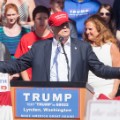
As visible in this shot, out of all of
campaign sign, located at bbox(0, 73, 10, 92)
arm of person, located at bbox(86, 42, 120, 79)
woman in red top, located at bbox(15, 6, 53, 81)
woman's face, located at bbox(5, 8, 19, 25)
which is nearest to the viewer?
arm of person, located at bbox(86, 42, 120, 79)

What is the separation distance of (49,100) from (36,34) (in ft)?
9.47

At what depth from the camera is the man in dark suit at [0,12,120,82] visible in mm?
4977

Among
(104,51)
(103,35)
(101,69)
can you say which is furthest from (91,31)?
Result: (101,69)

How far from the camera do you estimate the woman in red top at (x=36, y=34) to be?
21.8ft

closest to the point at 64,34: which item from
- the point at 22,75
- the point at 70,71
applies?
the point at 70,71

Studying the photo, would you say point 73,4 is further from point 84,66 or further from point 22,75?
point 84,66

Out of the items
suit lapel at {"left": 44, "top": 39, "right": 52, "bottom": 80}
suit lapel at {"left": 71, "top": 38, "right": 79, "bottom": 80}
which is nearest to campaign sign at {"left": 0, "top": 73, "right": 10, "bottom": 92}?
suit lapel at {"left": 44, "top": 39, "right": 52, "bottom": 80}

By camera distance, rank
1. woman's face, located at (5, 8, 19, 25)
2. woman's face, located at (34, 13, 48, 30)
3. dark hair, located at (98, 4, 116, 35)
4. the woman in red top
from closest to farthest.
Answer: the woman in red top → woman's face, located at (34, 13, 48, 30) → dark hair, located at (98, 4, 116, 35) → woman's face, located at (5, 8, 19, 25)

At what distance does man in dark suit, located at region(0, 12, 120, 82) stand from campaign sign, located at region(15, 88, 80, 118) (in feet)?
3.25

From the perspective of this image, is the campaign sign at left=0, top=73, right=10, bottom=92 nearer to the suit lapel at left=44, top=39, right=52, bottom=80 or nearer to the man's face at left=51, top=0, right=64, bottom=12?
the suit lapel at left=44, top=39, right=52, bottom=80

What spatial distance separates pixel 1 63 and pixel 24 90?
39.7 inches

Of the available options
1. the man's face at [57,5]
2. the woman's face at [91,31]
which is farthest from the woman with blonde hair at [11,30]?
the woman's face at [91,31]

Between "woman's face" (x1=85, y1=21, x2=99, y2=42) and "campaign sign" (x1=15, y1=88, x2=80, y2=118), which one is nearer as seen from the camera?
"campaign sign" (x1=15, y1=88, x2=80, y2=118)

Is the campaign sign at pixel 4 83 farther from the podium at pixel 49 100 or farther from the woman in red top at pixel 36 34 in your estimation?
the podium at pixel 49 100
